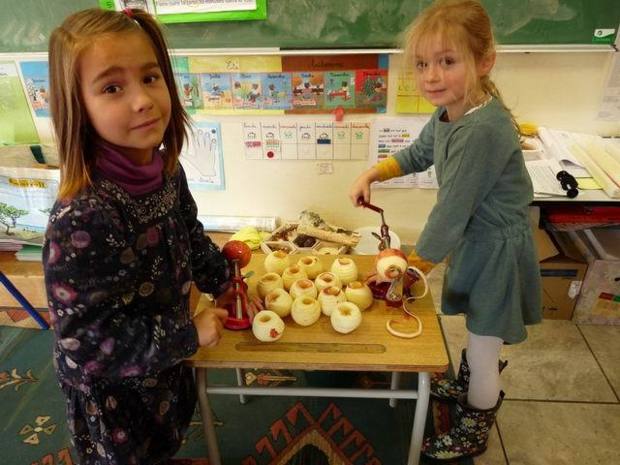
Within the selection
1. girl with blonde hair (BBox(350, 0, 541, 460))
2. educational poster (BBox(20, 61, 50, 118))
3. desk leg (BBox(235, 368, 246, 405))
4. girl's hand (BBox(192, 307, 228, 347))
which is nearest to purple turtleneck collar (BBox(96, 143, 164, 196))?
girl's hand (BBox(192, 307, 228, 347))

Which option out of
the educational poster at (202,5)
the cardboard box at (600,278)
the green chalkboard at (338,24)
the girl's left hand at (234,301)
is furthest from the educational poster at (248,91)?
the cardboard box at (600,278)

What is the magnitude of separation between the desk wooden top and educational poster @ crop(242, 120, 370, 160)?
1.05 m

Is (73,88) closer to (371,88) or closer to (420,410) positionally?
(420,410)

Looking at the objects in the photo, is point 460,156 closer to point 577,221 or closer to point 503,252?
point 503,252

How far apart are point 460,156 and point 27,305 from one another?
5.88 ft

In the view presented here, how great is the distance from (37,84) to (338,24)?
4.16 feet

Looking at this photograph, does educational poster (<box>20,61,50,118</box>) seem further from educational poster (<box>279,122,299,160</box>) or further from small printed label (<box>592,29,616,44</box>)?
small printed label (<box>592,29,616,44</box>)

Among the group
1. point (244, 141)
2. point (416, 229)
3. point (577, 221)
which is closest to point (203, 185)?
point (244, 141)

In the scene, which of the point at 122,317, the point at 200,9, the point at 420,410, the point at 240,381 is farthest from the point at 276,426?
the point at 200,9

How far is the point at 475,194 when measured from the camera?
921mm

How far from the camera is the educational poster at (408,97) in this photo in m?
1.73

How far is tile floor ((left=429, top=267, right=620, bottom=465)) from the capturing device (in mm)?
1348

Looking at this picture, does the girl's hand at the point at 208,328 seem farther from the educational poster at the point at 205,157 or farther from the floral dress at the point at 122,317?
the educational poster at the point at 205,157

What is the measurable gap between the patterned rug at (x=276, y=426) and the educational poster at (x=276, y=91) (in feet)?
3.43
